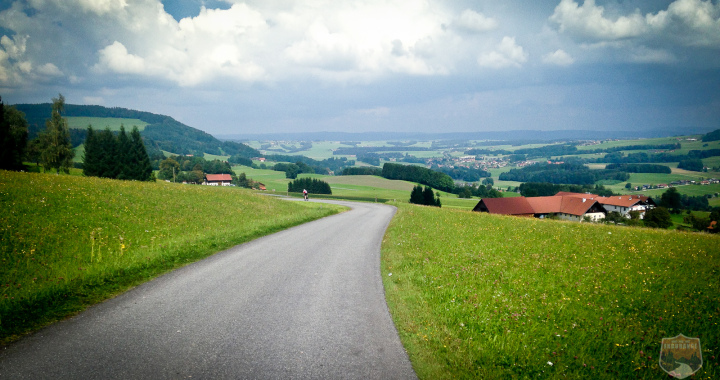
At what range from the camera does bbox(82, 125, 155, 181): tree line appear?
205 feet

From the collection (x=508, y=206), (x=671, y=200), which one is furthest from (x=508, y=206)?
(x=671, y=200)

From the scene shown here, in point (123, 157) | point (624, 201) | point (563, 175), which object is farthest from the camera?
point (563, 175)

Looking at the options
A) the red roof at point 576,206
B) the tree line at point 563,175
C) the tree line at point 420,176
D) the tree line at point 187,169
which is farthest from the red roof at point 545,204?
the tree line at point 563,175

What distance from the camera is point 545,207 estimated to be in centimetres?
6712

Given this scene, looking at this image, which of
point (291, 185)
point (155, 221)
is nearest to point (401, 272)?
point (155, 221)

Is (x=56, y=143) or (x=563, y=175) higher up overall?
(x=56, y=143)

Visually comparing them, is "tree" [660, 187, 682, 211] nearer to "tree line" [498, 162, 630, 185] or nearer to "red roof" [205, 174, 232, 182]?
"tree line" [498, 162, 630, 185]

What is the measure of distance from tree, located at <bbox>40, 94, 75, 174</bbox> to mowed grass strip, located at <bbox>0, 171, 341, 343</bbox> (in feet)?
192

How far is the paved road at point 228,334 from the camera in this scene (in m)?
5.59

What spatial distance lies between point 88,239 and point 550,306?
15506 mm

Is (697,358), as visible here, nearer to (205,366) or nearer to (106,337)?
(205,366)

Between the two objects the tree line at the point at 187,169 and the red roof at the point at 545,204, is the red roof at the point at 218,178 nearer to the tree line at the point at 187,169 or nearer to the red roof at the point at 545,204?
the tree line at the point at 187,169

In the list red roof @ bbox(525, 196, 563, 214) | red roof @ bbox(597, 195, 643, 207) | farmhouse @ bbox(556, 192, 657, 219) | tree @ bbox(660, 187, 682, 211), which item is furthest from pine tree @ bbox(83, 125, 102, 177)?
tree @ bbox(660, 187, 682, 211)

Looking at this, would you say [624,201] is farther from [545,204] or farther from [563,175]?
[563,175]
